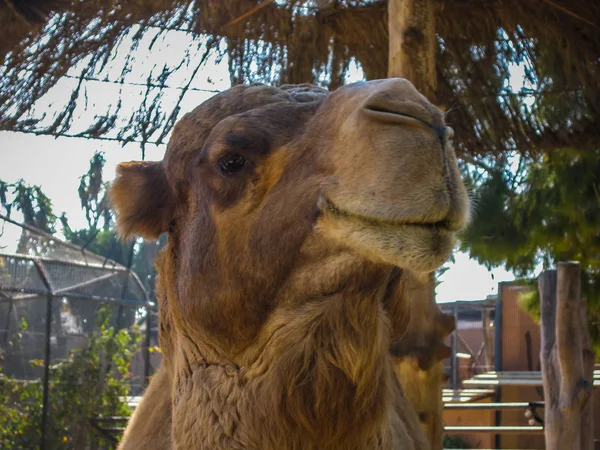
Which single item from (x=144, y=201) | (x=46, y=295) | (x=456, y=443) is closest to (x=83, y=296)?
(x=46, y=295)

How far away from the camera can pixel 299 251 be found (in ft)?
6.94

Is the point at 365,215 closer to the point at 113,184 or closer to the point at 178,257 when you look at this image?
the point at 178,257

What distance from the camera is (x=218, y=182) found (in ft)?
7.73

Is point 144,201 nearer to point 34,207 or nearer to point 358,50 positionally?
point 358,50

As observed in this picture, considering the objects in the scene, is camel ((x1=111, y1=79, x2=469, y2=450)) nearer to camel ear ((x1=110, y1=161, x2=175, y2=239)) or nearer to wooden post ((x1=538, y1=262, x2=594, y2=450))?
camel ear ((x1=110, y1=161, x2=175, y2=239))

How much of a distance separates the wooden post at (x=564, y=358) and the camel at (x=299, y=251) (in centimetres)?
428

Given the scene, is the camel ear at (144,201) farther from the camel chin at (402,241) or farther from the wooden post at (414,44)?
the wooden post at (414,44)

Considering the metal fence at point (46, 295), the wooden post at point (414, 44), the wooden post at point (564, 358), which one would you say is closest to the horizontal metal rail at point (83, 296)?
the metal fence at point (46, 295)

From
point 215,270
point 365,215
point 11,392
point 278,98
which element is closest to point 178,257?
point 215,270

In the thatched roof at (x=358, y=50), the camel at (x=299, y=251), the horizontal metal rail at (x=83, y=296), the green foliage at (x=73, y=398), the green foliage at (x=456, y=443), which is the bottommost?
the green foliage at (x=456, y=443)

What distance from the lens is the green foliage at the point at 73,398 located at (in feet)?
27.9

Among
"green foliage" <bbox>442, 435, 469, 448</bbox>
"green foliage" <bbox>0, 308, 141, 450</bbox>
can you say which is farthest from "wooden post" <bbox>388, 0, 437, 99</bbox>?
"green foliage" <bbox>442, 435, 469, 448</bbox>

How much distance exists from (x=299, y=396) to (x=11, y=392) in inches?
286

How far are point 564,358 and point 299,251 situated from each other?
16.7 ft
